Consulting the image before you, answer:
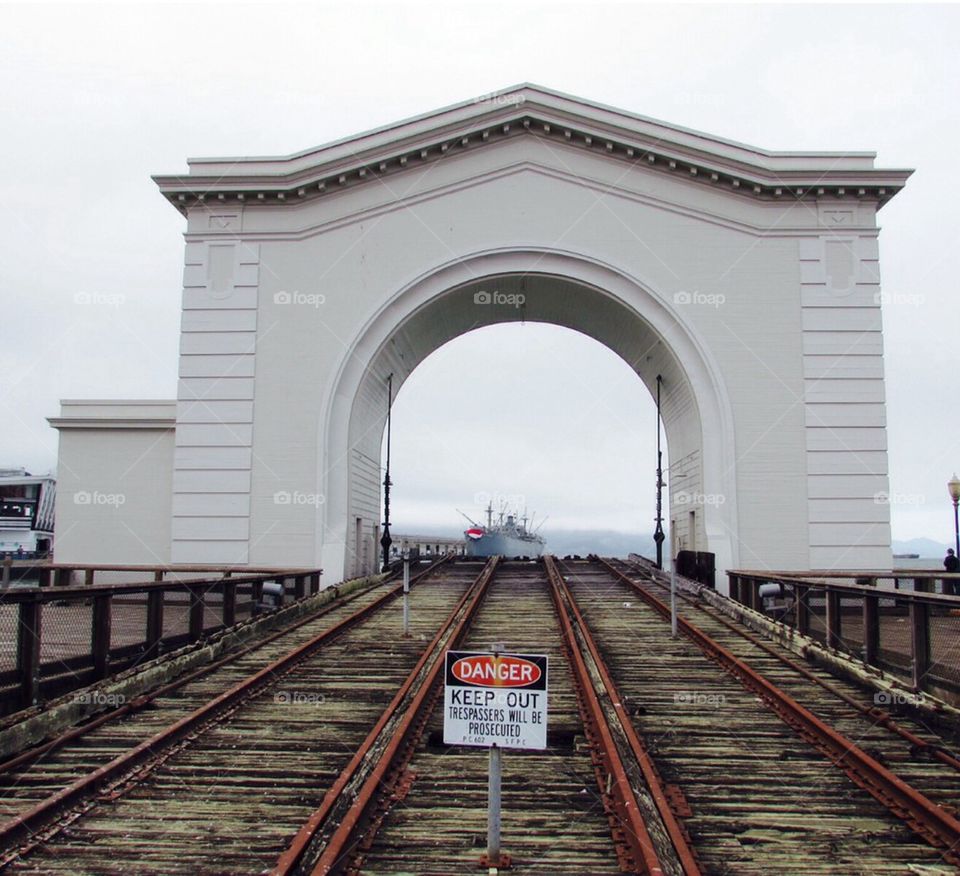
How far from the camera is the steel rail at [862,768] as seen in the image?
19.3 feet

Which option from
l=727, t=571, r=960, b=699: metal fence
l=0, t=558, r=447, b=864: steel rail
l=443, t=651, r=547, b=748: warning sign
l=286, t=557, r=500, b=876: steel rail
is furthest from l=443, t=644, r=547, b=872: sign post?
l=727, t=571, r=960, b=699: metal fence

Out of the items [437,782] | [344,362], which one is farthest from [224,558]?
[437,782]

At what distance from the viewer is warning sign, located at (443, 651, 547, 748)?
5305 millimetres

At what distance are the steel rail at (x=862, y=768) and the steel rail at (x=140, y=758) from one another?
5.67m

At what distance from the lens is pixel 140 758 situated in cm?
739

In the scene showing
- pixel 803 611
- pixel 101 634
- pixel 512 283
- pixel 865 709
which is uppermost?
pixel 512 283

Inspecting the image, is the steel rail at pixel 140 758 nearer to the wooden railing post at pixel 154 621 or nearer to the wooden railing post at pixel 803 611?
the wooden railing post at pixel 154 621

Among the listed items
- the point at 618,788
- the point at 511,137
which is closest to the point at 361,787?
the point at 618,788

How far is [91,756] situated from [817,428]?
743 inches

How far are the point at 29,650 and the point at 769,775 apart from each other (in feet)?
22.1

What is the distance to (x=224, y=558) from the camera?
22.3 m

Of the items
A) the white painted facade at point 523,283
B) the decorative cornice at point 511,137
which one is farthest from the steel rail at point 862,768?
the decorative cornice at point 511,137

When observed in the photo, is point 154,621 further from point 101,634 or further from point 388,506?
point 388,506

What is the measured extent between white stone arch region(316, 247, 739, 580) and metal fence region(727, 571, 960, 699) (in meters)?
5.11
